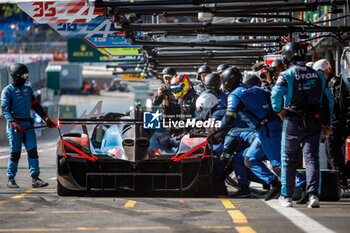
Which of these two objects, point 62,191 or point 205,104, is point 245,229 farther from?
point 205,104

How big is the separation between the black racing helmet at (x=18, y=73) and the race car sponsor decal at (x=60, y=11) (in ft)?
2.61

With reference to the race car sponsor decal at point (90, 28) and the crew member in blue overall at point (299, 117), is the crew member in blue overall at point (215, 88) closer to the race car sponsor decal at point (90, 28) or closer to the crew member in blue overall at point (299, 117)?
the crew member in blue overall at point (299, 117)

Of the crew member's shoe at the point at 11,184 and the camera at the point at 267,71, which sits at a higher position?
the camera at the point at 267,71

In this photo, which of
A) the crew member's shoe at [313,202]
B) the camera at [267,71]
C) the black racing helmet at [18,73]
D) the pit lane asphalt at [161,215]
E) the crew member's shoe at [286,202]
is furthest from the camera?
the camera at [267,71]

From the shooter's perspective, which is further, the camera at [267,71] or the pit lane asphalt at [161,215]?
the camera at [267,71]

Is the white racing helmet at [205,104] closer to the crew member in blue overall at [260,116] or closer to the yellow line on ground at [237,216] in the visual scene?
the crew member in blue overall at [260,116]

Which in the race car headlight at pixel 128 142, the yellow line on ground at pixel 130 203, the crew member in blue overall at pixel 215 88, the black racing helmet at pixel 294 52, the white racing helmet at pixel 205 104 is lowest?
the yellow line on ground at pixel 130 203

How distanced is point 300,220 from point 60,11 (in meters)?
5.68

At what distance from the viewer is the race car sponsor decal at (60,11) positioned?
35.8 feet

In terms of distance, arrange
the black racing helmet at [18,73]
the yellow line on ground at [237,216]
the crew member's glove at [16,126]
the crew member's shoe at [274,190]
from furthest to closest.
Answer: the black racing helmet at [18,73], the crew member's glove at [16,126], the crew member's shoe at [274,190], the yellow line on ground at [237,216]

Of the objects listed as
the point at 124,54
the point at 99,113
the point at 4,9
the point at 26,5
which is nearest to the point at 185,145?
the point at 99,113

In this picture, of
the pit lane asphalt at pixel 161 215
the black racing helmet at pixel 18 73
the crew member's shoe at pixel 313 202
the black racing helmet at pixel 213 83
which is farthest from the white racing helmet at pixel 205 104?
the black racing helmet at pixel 18 73

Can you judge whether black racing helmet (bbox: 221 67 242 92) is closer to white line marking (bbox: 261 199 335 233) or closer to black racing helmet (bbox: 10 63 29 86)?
white line marking (bbox: 261 199 335 233)

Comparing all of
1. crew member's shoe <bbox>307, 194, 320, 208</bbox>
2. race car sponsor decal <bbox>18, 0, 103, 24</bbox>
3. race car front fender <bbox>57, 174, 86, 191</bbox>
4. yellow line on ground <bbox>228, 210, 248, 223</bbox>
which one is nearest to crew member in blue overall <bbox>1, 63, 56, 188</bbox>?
race car sponsor decal <bbox>18, 0, 103, 24</bbox>
